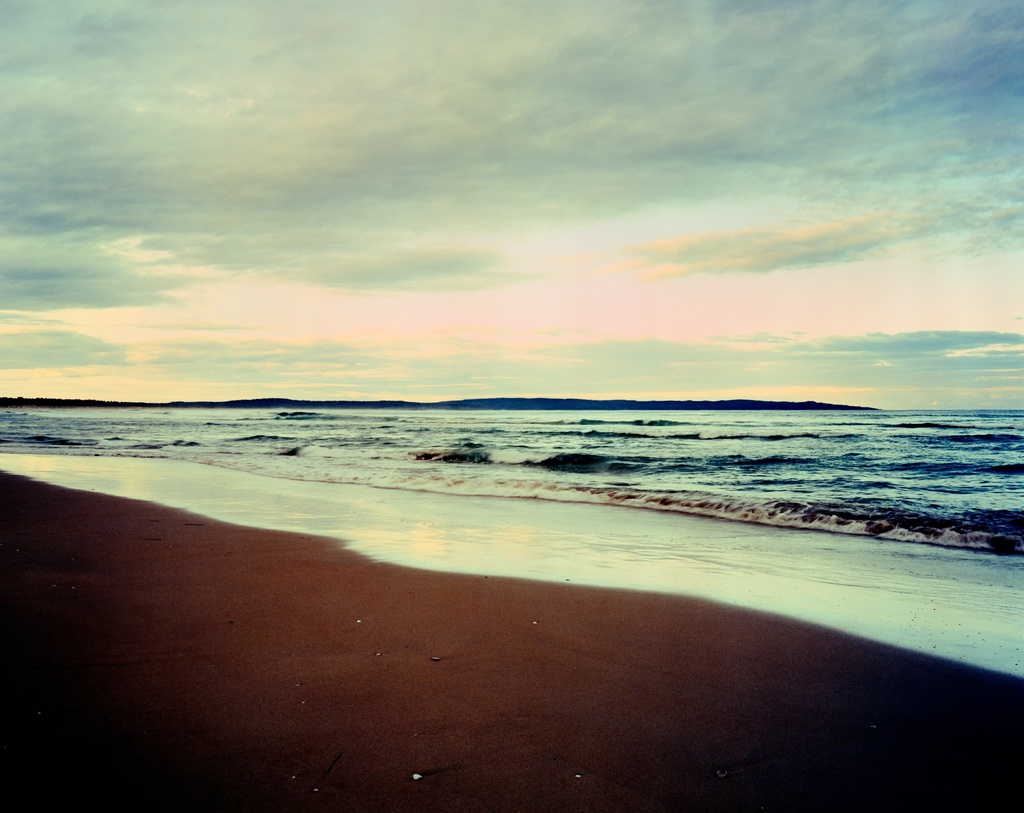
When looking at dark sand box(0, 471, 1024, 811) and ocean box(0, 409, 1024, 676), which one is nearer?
dark sand box(0, 471, 1024, 811)

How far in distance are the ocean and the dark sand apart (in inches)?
35.7

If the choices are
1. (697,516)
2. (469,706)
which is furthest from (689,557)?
(469,706)

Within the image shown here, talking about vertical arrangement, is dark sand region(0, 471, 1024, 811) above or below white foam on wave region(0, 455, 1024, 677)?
above

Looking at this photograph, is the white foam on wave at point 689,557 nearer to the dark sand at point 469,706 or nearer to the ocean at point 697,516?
the ocean at point 697,516

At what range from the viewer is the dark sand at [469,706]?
2.46m

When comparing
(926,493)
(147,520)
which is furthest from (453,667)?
(926,493)

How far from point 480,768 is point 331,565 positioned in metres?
3.77

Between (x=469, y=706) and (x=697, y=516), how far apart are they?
7645 mm

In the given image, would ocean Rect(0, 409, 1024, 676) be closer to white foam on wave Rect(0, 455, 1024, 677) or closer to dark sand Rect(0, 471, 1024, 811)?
→ white foam on wave Rect(0, 455, 1024, 677)

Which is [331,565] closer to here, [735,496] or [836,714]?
[836,714]

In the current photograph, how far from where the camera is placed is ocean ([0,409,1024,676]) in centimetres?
532

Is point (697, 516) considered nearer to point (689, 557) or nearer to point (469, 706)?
point (689, 557)

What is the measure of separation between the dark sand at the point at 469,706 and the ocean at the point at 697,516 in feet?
2.98

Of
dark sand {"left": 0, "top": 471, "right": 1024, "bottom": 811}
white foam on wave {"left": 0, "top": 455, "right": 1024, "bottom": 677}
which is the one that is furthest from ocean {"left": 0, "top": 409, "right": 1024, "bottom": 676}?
dark sand {"left": 0, "top": 471, "right": 1024, "bottom": 811}
